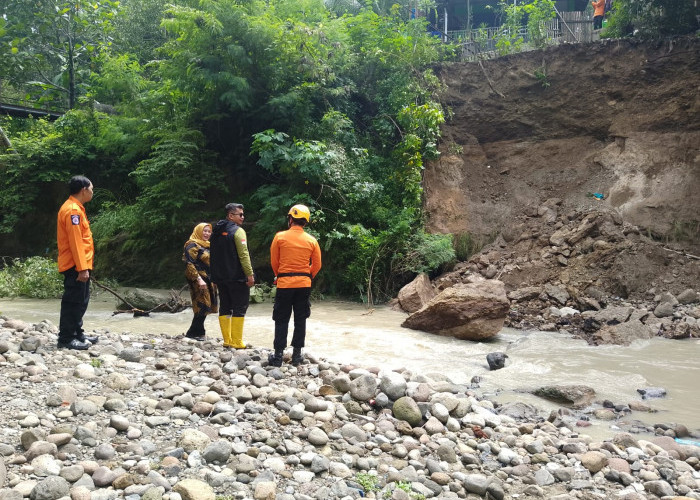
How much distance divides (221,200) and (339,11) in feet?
42.9

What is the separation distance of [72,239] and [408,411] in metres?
3.60

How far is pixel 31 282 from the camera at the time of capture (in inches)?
520

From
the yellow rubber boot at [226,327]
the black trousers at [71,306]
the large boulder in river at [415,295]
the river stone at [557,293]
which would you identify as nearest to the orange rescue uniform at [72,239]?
the black trousers at [71,306]

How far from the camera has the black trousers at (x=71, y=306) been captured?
5.64 meters

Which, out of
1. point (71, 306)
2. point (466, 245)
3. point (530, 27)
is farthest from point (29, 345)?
point (530, 27)

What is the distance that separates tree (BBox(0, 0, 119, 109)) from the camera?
1969cm

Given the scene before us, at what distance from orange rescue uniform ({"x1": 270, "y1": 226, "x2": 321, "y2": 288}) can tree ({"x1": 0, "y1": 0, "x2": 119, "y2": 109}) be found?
55.6 ft

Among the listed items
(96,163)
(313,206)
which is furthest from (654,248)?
(96,163)

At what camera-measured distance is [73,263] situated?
5660 mm

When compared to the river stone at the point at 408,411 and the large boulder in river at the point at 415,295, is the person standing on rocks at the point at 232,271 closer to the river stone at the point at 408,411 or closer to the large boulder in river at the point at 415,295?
the river stone at the point at 408,411

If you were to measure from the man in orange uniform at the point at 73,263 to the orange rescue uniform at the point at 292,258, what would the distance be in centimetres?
184

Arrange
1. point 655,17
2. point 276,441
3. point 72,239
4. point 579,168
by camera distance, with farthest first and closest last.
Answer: point 579,168 < point 655,17 < point 72,239 < point 276,441

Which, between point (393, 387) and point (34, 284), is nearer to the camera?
point (393, 387)

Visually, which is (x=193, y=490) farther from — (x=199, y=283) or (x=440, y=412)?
(x=199, y=283)
